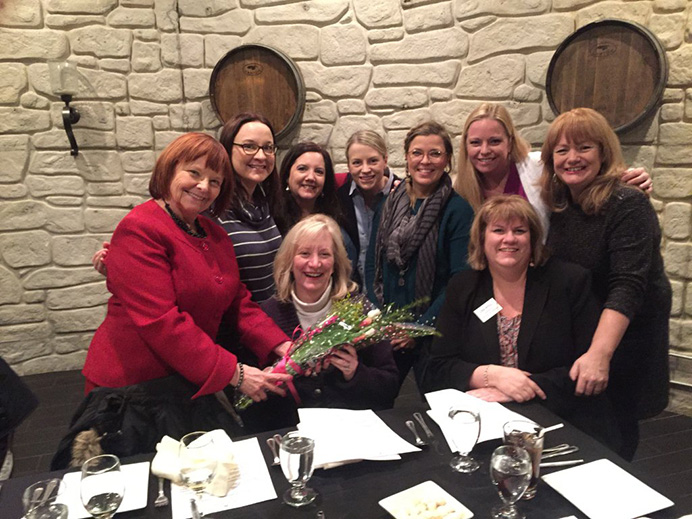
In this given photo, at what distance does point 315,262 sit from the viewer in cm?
201

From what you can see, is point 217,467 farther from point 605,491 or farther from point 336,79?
point 336,79

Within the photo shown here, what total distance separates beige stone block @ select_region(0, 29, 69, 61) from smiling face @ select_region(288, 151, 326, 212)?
7.11ft

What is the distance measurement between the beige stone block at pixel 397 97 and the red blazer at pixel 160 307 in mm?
2163

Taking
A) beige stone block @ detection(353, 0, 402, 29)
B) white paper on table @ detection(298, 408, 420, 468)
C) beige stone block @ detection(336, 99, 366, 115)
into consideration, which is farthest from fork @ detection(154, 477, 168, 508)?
beige stone block @ detection(353, 0, 402, 29)

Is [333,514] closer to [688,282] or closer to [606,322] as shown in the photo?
[606,322]

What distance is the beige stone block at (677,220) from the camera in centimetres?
305

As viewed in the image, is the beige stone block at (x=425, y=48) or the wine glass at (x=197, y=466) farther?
the beige stone block at (x=425, y=48)

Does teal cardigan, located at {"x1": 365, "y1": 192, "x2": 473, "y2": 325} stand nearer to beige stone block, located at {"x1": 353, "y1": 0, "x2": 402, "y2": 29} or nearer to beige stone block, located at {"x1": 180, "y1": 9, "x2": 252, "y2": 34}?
beige stone block, located at {"x1": 353, "y1": 0, "x2": 402, "y2": 29}

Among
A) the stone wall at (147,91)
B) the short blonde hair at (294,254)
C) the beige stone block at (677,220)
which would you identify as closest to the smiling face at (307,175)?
the short blonde hair at (294,254)

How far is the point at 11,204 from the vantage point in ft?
12.3

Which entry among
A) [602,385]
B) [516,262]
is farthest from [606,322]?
[516,262]

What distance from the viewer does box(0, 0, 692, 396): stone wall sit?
3500mm

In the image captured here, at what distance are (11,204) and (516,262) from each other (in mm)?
3538

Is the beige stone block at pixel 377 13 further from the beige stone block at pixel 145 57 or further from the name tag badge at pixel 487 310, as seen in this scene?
→ the name tag badge at pixel 487 310
